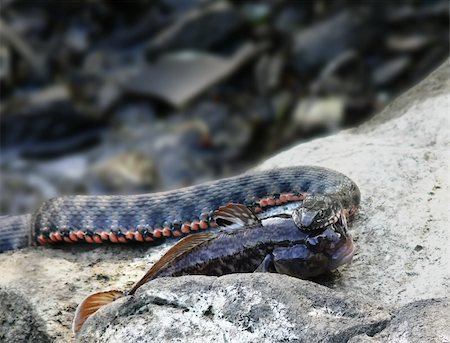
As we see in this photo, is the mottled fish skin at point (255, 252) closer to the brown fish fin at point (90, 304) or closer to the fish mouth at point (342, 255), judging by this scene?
the fish mouth at point (342, 255)

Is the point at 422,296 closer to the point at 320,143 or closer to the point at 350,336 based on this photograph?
the point at 350,336

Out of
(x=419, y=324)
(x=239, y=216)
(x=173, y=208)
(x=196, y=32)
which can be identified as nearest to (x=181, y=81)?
(x=196, y=32)

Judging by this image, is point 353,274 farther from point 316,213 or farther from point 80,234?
point 80,234

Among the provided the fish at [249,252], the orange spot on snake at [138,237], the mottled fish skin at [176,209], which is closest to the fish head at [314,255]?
the fish at [249,252]

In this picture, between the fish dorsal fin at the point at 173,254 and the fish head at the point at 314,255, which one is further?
the fish dorsal fin at the point at 173,254

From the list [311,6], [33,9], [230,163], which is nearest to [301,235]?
[230,163]

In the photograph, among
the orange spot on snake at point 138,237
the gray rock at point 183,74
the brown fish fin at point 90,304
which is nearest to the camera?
the brown fish fin at point 90,304

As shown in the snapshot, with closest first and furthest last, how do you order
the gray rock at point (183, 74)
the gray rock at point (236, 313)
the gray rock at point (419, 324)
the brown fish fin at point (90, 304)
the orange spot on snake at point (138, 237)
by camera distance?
the gray rock at point (419, 324) → the gray rock at point (236, 313) → the brown fish fin at point (90, 304) → the orange spot on snake at point (138, 237) → the gray rock at point (183, 74)
